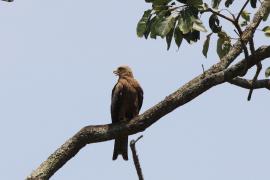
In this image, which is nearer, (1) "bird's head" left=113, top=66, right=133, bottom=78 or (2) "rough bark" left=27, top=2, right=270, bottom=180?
(2) "rough bark" left=27, top=2, right=270, bottom=180

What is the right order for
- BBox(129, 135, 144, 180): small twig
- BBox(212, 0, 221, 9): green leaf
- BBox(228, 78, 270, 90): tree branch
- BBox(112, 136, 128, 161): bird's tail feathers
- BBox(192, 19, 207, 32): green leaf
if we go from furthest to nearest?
BBox(112, 136, 128, 161): bird's tail feathers < BBox(228, 78, 270, 90): tree branch < BBox(212, 0, 221, 9): green leaf < BBox(192, 19, 207, 32): green leaf < BBox(129, 135, 144, 180): small twig

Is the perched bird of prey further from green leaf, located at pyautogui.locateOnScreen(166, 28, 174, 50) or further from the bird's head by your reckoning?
green leaf, located at pyautogui.locateOnScreen(166, 28, 174, 50)

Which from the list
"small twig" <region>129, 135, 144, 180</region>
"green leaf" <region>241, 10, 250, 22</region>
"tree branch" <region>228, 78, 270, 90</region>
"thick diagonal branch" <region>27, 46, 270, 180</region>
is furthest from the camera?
"green leaf" <region>241, 10, 250, 22</region>

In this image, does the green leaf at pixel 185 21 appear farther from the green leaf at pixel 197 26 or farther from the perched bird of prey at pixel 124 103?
the perched bird of prey at pixel 124 103

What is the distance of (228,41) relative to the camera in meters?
A: 4.98

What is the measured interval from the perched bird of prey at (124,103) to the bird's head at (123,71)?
11.9 inches

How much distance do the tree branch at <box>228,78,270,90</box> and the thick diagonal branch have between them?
22cm

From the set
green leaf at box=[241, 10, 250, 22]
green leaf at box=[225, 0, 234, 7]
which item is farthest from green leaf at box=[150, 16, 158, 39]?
green leaf at box=[241, 10, 250, 22]

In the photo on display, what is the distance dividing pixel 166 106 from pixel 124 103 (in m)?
2.52

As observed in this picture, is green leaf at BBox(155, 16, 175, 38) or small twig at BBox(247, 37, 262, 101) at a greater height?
green leaf at BBox(155, 16, 175, 38)

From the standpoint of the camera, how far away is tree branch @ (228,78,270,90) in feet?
16.1

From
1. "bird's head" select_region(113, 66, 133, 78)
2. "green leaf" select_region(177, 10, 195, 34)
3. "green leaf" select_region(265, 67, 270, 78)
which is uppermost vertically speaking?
"green leaf" select_region(177, 10, 195, 34)

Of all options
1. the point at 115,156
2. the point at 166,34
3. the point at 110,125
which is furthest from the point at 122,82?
the point at 166,34

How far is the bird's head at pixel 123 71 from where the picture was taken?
812cm
